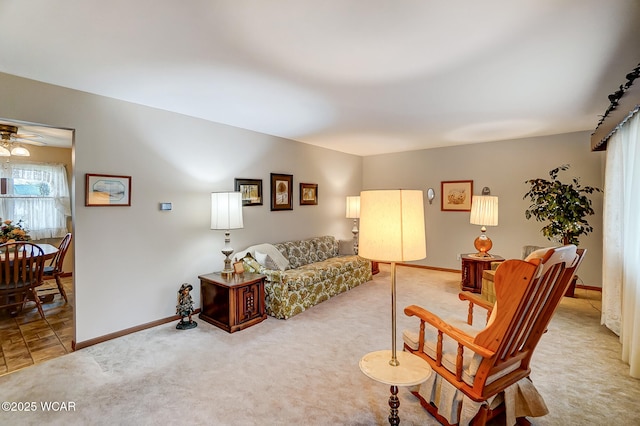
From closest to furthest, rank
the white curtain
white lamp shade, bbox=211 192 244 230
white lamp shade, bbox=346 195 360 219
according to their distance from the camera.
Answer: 1. the white curtain
2. white lamp shade, bbox=211 192 244 230
3. white lamp shade, bbox=346 195 360 219

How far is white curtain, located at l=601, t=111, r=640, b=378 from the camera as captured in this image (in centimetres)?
247

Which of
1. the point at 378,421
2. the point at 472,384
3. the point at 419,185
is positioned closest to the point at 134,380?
the point at 378,421

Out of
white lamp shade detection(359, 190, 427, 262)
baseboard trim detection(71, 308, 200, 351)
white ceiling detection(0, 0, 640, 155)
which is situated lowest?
baseboard trim detection(71, 308, 200, 351)

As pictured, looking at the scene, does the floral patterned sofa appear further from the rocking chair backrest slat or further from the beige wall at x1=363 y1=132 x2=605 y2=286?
the rocking chair backrest slat

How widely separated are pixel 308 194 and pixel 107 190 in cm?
324

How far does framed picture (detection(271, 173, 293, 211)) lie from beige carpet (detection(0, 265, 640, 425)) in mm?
2064

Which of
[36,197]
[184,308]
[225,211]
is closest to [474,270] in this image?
[225,211]

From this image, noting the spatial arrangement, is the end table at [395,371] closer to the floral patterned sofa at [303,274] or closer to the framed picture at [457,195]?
the floral patterned sofa at [303,274]

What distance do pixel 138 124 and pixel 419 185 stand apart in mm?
5186

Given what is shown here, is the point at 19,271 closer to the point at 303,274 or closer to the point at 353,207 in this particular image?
the point at 303,274

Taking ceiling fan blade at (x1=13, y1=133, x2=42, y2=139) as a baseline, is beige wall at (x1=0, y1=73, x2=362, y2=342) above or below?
below

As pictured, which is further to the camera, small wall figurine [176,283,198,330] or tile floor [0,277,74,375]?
small wall figurine [176,283,198,330]

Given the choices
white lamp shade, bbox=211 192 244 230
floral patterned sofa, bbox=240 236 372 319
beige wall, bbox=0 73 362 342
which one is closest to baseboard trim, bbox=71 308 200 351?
beige wall, bbox=0 73 362 342

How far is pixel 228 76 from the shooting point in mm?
2605
